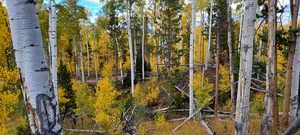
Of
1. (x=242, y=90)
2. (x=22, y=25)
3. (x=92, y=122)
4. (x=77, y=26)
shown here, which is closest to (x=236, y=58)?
(x=242, y=90)

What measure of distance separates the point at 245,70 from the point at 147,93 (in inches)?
356

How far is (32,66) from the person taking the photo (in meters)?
→ 1.12

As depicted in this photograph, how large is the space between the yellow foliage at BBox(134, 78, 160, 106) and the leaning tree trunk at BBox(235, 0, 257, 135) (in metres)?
6.92

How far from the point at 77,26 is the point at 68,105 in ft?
20.9

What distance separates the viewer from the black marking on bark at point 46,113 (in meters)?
1.13

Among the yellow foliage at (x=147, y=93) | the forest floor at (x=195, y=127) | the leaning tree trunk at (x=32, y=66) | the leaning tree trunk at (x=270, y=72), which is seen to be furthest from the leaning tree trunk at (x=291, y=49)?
the yellow foliage at (x=147, y=93)

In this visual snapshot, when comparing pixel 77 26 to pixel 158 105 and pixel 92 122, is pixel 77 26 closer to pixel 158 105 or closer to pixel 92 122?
pixel 92 122

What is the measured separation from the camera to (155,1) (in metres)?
13.0

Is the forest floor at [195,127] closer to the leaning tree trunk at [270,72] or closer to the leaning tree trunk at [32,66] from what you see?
the leaning tree trunk at [270,72]

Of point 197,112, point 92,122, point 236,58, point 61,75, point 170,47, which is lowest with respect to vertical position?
point 92,122

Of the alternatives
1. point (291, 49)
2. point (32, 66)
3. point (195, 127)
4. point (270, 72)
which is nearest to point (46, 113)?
point (32, 66)

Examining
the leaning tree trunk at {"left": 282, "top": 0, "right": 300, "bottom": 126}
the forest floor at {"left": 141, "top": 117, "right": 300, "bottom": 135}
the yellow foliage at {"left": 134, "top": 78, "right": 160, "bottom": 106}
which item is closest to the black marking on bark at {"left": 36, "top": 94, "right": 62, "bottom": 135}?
the leaning tree trunk at {"left": 282, "top": 0, "right": 300, "bottom": 126}

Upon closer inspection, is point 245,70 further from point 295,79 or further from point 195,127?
point 195,127

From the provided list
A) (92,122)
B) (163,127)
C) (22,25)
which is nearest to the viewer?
(22,25)
